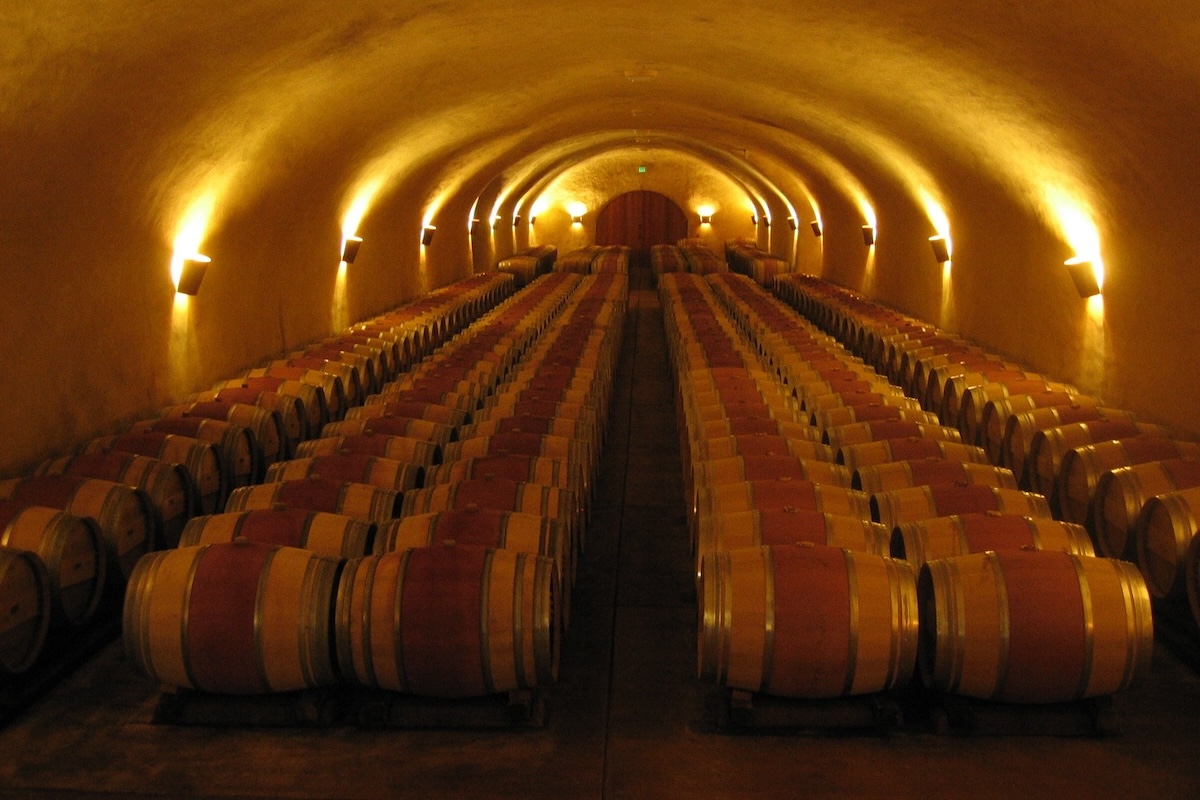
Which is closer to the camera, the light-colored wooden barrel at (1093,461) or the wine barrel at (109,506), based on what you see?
the wine barrel at (109,506)

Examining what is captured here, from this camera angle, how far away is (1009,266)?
10094 millimetres

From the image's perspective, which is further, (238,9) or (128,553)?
(238,9)

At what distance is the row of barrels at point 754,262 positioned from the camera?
68.0 ft

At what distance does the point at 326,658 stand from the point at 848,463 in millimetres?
3092

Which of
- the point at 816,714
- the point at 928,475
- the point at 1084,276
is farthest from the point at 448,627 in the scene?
the point at 1084,276

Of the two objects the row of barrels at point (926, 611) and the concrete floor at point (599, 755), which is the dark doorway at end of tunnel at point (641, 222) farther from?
the concrete floor at point (599, 755)

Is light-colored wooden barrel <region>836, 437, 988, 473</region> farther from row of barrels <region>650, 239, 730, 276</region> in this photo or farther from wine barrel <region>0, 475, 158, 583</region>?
row of barrels <region>650, 239, 730, 276</region>

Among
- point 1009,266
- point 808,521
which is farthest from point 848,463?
point 1009,266

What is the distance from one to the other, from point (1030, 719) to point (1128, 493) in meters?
1.73

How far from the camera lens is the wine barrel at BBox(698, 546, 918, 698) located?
354 cm

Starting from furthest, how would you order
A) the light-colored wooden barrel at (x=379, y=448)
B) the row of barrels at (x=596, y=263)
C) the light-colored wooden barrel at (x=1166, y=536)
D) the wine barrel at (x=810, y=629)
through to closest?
the row of barrels at (x=596, y=263) → the light-colored wooden barrel at (x=379, y=448) → the light-colored wooden barrel at (x=1166, y=536) → the wine barrel at (x=810, y=629)

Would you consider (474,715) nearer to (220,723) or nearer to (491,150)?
(220,723)

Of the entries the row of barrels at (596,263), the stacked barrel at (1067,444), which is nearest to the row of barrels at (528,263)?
the row of barrels at (596,263)

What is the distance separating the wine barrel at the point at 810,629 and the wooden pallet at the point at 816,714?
4.9 inches
